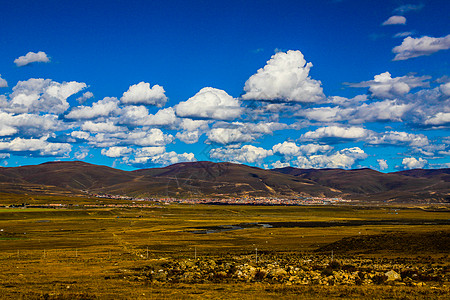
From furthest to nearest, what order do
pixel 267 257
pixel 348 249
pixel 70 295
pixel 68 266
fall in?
pixel 348 249, pixel 267 257, pixel 68 266, pixel 70 295

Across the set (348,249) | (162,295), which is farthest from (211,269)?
(348,249)

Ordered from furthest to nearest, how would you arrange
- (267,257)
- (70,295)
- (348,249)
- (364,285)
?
(348,249) → (267,257) → (364,285) → (70,295)

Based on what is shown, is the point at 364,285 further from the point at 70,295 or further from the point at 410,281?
the point at 70,295

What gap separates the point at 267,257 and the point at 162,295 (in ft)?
105

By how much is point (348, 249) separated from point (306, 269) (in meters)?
28.4

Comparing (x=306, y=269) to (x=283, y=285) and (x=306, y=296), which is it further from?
(x=306, y=296)

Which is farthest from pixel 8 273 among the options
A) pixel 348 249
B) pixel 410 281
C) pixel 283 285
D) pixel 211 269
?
pixel 348 249

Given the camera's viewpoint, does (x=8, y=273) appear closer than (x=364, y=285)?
No

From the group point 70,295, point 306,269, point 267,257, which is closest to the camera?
point 70,295

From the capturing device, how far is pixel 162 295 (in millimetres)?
36219

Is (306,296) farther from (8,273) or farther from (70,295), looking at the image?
(8,273)

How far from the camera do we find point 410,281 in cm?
4119

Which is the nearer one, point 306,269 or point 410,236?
point 306,269

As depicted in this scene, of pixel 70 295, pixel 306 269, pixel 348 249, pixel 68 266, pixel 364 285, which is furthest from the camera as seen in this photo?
pixel 348 249
